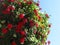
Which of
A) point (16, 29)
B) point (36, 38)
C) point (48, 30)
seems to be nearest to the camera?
point (16, 29)

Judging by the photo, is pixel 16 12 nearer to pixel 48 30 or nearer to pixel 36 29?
pixel 36 29

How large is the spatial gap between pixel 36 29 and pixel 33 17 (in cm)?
34

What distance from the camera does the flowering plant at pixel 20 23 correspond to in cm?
720

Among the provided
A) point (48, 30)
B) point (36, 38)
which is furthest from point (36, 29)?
point (48, 30)

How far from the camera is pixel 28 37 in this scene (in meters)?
7.33

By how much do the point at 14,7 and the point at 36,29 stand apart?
0.85m

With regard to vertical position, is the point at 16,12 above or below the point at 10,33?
above

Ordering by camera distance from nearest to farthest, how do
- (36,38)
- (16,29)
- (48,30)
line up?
1. (16,29)
2. (36,38)
3. (48,30)

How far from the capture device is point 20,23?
23.7 feet

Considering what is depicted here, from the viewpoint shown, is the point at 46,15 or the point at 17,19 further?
the point at 46,15

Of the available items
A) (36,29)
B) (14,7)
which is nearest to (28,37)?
(36,29)

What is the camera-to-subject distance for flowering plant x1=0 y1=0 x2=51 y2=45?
7195 mm

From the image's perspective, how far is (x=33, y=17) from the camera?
7.57 m

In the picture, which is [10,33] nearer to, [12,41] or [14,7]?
[12,41]
